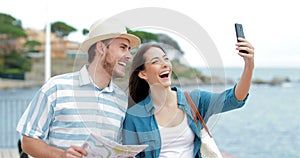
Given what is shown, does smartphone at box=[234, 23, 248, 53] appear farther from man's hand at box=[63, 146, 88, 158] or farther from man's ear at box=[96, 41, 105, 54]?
man's hand at box=[63, 146, 88, 158]

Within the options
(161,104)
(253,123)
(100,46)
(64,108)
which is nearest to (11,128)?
(64,108)

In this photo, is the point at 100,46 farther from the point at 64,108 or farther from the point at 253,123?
the point at 253,123

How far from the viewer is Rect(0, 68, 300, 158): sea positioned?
26.8 ft

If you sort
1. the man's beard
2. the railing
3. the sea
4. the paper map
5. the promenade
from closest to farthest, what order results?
the paper map < the man's beard < the promenade < the railing < the sea

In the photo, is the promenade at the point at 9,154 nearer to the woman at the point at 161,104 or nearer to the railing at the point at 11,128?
the railing at the point at 11,128

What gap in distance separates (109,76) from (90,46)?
10cm

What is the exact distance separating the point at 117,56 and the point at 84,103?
156 mm

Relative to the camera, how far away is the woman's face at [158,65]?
4.68 ft

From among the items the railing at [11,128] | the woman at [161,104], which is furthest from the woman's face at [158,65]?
the railing at [11,128]

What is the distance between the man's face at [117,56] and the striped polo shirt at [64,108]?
52 millimetres

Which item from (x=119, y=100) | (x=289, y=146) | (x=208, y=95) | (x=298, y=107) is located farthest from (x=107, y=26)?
(x=298, y=107)

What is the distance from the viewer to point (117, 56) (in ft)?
4.93

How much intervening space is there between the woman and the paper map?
0.04m

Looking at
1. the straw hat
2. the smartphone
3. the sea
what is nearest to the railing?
the sea
